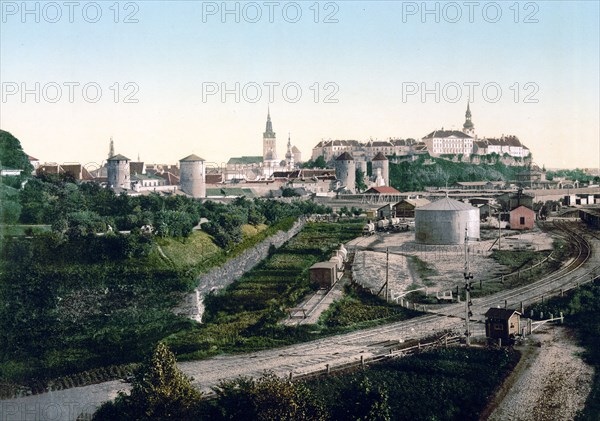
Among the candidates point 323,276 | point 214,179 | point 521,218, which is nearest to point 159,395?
point 323,276

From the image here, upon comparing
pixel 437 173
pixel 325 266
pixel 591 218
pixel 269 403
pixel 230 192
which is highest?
pixel 437 173

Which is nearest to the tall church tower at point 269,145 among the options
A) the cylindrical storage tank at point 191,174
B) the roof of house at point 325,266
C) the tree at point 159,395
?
the cylindrical storage tank at point 191,174

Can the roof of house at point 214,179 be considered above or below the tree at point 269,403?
above

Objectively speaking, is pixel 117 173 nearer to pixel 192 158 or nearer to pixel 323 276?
pixel 192 158

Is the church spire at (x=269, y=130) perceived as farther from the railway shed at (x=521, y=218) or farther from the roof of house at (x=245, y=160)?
the railway shed at (x=521, y=218)

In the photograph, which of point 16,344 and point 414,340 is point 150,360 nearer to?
point 414,340

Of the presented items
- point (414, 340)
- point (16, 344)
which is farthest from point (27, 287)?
point (414, 340)

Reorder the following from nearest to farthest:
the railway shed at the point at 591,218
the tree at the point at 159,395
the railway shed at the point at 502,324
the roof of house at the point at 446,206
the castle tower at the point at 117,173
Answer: the tree at the point at 159,395 < the railway shed at the point at 502,324 < the roof of house at the point at 446,206 < the railway shed at the point at 591,218 < the castle tower at the point at 117,173
